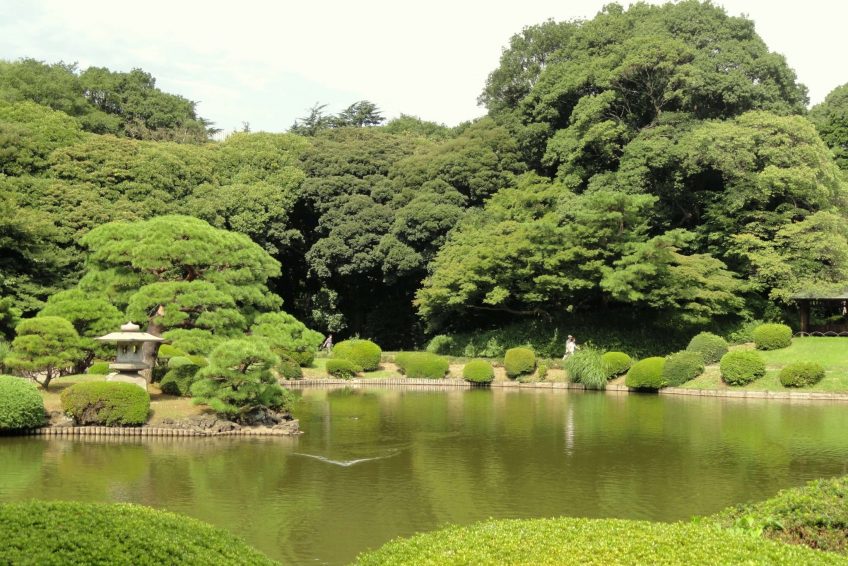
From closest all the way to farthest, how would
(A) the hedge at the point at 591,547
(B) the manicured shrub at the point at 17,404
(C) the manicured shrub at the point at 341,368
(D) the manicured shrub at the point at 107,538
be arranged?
(D) the manicured shrub at the point at 107,538 < (A) the hedge at the point at 591,547 < (B) the manicured shrub at the point at 17,404 < (C) the manicured shrub at the point at 341,368

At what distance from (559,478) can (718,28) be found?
26050 millimetres

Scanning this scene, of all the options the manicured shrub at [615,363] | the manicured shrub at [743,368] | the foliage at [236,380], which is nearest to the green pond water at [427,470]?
the foliage at [236,380]

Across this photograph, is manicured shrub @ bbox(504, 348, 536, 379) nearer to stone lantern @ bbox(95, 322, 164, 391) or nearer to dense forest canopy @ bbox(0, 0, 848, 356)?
dense forest canopy @ bbox(0, 0, 848, 356)

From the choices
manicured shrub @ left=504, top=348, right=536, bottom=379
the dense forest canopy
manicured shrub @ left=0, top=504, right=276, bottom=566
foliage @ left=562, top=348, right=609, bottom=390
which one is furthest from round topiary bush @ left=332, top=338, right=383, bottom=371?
manicured shrub @ left=0, top=504, right=276, bottom=566

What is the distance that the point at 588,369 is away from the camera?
991 inches

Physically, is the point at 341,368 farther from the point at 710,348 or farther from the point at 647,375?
the point at 710,348

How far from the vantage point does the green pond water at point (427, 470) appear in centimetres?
959

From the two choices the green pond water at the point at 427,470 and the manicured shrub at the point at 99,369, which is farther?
the manicured shrub at the point at 99,369

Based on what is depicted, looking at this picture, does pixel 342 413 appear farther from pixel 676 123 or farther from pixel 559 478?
pixel 676 123

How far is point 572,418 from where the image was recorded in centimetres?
1820

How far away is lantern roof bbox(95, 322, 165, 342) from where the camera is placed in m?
16.7

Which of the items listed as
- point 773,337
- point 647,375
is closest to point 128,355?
point 647,375

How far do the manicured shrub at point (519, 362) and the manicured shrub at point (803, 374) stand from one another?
26.3 feet

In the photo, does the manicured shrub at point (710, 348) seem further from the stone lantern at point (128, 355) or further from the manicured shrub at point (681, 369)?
the stone lantern at point (128, 355)
